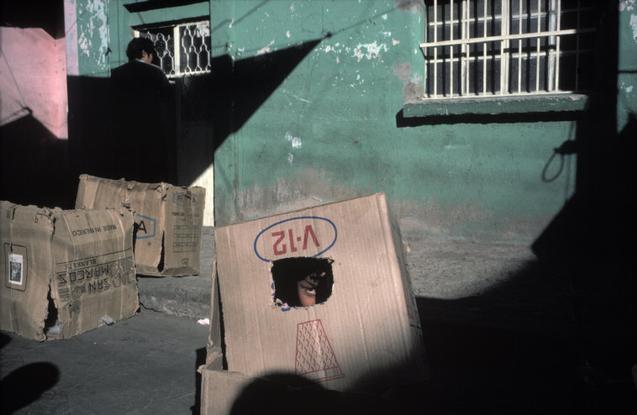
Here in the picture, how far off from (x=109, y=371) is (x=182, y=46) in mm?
4586

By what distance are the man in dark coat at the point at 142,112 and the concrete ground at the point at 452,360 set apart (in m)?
2.39

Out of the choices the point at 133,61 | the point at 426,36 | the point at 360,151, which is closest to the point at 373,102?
the point at 360,151

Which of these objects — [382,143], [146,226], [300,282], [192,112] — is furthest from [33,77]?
[300,282]

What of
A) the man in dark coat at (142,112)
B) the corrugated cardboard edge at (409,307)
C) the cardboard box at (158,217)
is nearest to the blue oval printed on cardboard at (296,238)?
the corrugated cardboard edge at (409,307)

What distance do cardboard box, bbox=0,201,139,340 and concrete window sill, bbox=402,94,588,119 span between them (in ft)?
9.28

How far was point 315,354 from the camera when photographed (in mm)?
1803

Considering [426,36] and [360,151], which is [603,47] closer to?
[426,36]

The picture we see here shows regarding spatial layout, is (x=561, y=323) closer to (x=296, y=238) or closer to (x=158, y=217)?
(x=296, y=238)

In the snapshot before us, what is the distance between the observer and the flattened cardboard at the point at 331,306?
1722 millimetres

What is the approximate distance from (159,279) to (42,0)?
21.7ft

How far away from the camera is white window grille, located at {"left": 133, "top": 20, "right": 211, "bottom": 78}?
20.7ft

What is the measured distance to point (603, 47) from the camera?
439 centimetres

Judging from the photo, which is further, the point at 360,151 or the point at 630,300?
the point at 360,151

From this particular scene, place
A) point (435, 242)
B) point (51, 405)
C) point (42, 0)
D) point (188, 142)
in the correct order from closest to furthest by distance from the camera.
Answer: point (51, 405)
point (435, 242)
point (188, 142)
point (42, 0)
